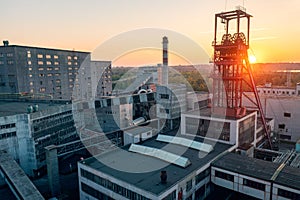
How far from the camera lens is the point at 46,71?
39219 mm

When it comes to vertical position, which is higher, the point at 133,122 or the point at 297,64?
the point at 297,64

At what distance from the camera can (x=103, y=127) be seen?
25266 mm

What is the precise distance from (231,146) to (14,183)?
1450cm

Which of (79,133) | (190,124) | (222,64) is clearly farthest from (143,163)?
(79,133)

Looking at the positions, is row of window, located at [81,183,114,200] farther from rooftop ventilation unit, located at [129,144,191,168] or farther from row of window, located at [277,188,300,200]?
row of window, located at [277,188,300,200]

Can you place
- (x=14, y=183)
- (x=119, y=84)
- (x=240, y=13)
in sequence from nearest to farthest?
(x=14, y=183) → (x=240, y=13) → (x=119, y=84)

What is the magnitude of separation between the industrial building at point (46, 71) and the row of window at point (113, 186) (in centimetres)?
2736

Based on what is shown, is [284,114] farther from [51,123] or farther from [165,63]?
[51,123]

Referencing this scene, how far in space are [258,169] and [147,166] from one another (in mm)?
6351

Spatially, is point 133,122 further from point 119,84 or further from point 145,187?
point 119,84

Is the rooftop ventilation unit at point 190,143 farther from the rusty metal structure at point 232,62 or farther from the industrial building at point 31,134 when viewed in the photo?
the industrial building at point 31,134

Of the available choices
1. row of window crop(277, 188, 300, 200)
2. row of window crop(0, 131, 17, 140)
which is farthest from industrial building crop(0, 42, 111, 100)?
row of window crop(277, 188, 300, 200)

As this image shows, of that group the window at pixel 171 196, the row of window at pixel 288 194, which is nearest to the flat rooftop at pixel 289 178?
the row of window at pixel 288 194

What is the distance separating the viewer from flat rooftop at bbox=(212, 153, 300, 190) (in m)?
11.6
